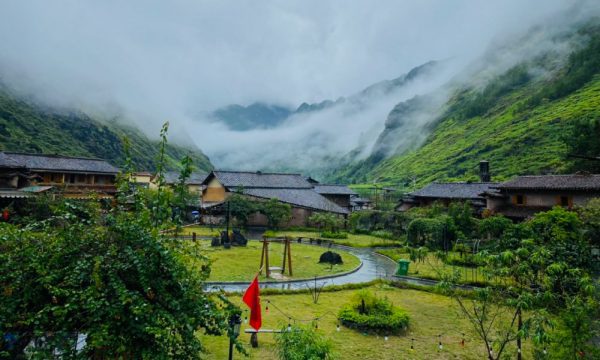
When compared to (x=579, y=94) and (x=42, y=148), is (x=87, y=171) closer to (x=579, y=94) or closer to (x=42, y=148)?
(x=42, y=148)

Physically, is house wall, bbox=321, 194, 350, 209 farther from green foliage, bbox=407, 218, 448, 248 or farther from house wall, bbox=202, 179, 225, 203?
green foliage, bbox=407, 218, 448, 248

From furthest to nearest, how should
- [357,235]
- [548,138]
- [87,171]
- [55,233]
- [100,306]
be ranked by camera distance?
[548,138] → [87,171] → [357,235] → [55,233] → [100,306]

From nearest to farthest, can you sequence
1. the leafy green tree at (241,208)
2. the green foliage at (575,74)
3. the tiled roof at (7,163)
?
the tiled roof at (7,163)
the leafy green tree at (241,208)
the green foliage at (575,74)

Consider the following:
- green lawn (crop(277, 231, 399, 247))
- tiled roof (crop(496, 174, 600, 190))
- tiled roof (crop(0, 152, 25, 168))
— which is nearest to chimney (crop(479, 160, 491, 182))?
tiled roof (crop(496, 174, 600, 190))

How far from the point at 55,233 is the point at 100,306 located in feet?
6.44

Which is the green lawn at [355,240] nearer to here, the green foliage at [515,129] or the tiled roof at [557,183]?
the tiled roof at [557,183]

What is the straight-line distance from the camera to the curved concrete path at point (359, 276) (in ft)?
63.7

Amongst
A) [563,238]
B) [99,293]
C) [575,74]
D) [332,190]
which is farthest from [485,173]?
[575,74]

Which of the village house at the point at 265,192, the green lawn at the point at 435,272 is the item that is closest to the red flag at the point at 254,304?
the green lawn at the point at 435,272

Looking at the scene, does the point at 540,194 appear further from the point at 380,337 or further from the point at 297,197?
the point at 380,337

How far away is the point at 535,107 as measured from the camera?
364 ft

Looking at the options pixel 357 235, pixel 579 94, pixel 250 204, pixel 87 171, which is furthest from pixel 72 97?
pixel 579 94

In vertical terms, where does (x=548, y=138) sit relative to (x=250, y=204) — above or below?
above

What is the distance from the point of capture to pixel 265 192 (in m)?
60.1
